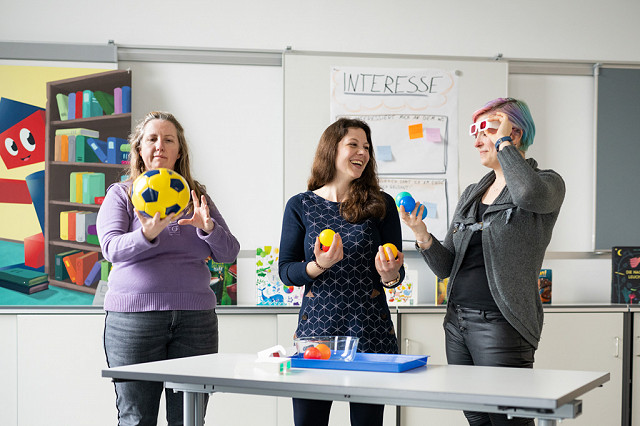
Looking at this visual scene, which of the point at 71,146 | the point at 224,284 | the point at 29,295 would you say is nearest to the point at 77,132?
the point at 71,146

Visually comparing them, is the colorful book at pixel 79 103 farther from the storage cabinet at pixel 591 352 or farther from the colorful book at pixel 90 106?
the storage cabinet at pixel 591 352

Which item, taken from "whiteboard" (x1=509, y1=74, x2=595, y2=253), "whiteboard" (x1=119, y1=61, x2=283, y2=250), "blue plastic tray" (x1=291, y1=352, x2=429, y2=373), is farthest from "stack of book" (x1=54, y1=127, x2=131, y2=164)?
"whiteboard" (x1=509, y1=74, x2=595, y2=253)

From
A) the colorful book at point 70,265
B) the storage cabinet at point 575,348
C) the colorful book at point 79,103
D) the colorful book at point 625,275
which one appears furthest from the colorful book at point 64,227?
the colorful book at point 625,275

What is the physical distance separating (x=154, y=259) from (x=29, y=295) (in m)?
1.66

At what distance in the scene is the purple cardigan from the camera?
218cm

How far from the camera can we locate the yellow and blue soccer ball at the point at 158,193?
2035mm

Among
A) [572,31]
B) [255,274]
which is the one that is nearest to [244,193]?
[255,274]

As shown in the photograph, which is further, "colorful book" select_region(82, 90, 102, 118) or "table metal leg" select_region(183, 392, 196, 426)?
"colorful book" select_region(82, 90, 102, 118)

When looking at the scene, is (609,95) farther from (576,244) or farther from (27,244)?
(27,244)

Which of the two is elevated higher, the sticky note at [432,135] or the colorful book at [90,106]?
the colorful book at [90,106]

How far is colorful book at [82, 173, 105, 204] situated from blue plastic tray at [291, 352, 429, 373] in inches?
82.3

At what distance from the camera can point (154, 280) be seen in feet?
7.24

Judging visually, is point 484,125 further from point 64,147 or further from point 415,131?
point 64,147

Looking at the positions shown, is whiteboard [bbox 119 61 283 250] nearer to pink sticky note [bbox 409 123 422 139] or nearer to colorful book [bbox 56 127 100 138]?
colorful book [bbox 56 127 100 138]
